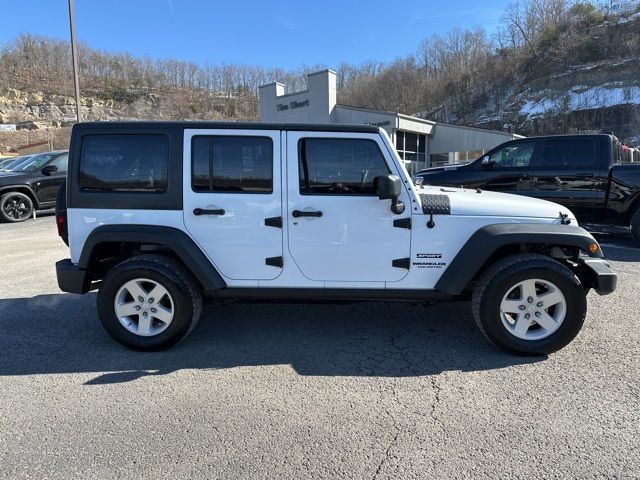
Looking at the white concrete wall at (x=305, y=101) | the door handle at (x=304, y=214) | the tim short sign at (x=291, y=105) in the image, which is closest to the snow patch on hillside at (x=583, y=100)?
the white concrete wall at (x=305, y=101)

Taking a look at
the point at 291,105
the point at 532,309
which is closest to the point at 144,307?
the point at 532,309

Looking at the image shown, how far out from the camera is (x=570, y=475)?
2.19 metres

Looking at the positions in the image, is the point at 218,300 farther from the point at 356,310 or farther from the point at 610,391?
the point at 610,391

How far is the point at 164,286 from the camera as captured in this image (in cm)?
352

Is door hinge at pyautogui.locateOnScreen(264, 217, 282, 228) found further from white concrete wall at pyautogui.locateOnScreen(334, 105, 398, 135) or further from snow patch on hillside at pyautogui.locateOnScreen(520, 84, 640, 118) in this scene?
snow patch on hillside at pyautogui.locateOnScreen(520, 84, 640, 118)

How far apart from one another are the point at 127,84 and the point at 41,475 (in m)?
108

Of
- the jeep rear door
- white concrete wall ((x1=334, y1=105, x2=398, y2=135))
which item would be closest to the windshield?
the jeep rear door

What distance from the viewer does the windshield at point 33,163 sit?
11258 mm

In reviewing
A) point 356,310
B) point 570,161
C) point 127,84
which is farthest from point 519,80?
point 127,84

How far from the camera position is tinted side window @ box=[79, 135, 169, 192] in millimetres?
3600

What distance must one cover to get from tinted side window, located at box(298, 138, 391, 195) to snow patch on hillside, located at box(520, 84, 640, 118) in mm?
55166

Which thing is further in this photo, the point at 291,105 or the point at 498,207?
the point at 291,105

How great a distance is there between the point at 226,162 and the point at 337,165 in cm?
92

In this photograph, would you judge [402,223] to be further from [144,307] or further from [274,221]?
[144,307]
